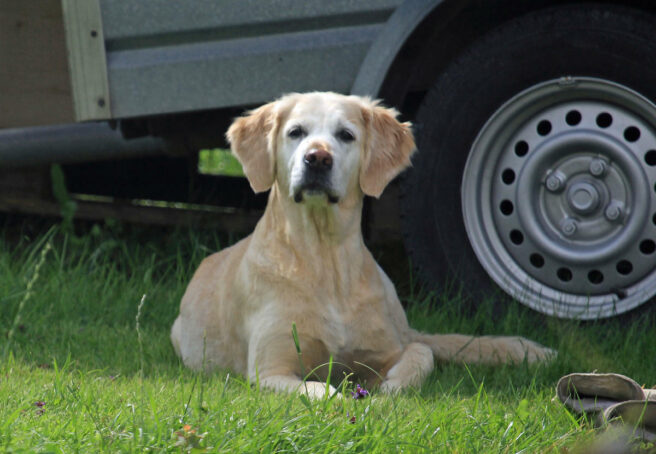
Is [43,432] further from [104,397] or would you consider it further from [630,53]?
[630,53]

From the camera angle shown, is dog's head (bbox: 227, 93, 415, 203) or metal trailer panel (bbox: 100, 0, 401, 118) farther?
metal trailer panel (bbox: 100, 0, 401, 118)

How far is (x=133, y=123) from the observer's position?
14.9 ft

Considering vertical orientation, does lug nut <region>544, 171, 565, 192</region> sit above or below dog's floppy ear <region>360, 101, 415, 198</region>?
below

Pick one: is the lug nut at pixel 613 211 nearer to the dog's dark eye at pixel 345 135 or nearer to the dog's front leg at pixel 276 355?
the dog's dark eye at pixel 345 135

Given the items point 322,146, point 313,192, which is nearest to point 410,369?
point 313,192

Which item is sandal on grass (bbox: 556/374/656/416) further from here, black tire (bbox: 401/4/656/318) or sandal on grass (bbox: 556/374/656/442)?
black tire (bbox: 401/4/656/318)

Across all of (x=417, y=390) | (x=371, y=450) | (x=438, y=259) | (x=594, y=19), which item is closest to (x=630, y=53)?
(x=594, y=19)

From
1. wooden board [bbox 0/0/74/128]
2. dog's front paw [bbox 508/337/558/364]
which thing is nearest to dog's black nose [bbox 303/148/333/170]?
dog's front paw [bbox 508/337/558/364]

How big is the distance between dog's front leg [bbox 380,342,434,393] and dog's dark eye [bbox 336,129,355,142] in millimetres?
796

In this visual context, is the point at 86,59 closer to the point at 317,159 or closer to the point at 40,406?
the point at 317,159

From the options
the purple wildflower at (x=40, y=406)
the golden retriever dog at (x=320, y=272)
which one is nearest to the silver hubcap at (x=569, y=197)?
the golden retriever dog at (x=320, y=272)

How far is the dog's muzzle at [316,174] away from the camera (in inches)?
128

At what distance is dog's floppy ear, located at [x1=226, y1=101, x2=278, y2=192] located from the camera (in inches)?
139

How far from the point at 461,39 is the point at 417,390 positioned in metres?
1.80
